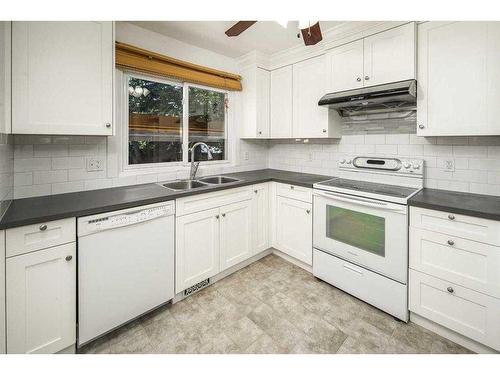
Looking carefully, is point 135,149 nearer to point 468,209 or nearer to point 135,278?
point 135,278

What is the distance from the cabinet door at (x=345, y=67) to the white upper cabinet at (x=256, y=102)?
2.80 ft

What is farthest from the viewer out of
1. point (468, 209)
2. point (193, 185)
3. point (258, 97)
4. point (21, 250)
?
point (258, 97)

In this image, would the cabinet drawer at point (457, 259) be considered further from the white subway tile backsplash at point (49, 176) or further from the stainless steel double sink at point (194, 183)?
the white subway tile backsplash at point (49, 176)

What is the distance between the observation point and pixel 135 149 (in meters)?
2.43

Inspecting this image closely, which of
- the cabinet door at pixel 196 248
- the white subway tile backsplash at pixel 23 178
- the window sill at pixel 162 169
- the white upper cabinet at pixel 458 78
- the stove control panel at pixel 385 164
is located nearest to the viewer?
the white upper cabinet at pixel 458 78

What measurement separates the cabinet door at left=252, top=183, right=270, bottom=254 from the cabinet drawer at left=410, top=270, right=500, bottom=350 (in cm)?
143

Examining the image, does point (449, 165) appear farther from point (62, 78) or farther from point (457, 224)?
point (62, 78)

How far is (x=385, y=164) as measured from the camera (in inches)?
94.0

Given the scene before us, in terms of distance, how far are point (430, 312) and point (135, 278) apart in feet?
6.89

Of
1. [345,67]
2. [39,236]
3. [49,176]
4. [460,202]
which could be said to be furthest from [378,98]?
[49,176]

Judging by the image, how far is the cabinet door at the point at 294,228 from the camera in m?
2.54

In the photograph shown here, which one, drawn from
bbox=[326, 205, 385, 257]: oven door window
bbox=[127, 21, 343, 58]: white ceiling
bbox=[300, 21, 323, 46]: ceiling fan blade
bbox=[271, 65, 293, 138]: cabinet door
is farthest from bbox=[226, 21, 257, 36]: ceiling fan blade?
bbox=[326, 205, 385, 257]: oven door window

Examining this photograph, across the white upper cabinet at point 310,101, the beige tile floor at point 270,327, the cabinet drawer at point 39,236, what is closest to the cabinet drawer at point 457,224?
the beige tile floor at point 270,327
